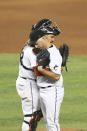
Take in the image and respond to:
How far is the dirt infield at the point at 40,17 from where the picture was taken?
62.0 feet

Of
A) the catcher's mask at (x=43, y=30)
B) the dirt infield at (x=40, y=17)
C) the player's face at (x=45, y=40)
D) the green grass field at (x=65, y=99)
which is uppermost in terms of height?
the catcher's mask at (x=43, y=30)

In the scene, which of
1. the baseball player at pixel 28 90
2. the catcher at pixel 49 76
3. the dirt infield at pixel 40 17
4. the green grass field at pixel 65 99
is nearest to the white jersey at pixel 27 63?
the baseball player at pixel 28 90

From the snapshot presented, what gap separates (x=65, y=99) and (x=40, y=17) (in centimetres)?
996

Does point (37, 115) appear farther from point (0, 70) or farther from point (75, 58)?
point (75, 58)

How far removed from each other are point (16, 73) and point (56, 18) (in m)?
7.36

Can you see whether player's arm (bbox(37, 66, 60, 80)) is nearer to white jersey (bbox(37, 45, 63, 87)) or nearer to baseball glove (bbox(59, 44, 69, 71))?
white jersey (bbox(37, 45, 63, 87))

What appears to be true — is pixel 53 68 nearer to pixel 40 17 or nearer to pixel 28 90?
pixel 28 90

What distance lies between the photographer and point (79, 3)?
21891mm

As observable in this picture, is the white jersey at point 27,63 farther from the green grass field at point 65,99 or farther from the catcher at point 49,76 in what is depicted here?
the green grass field at point 65,99

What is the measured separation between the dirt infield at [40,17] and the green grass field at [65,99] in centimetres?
308

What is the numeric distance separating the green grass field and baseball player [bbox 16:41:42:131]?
62.1 inches

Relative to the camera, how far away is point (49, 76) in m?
6.44

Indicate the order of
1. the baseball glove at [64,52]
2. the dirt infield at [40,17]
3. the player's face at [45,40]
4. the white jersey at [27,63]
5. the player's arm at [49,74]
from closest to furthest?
the player's arm at [49,74] → the player's face at [45,40] → the white jersey at [27,63] → the baseball glove at [64,52] → the dirt infield at [40,17]

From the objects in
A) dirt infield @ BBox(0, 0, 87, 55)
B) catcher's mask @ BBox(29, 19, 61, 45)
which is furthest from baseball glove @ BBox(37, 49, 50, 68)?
dirt infield @ BBox(0, 0, 87, 55)
